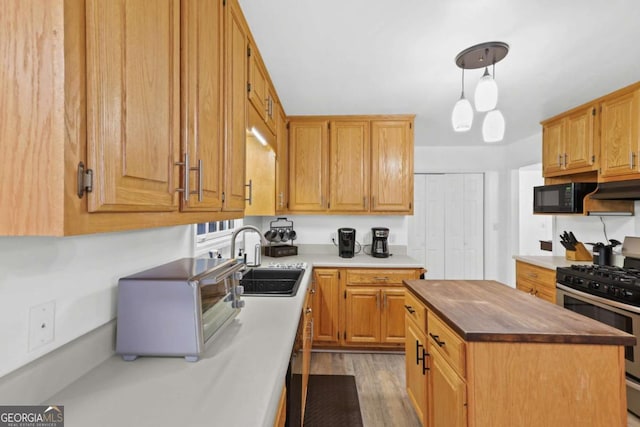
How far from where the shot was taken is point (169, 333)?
0.91 meters

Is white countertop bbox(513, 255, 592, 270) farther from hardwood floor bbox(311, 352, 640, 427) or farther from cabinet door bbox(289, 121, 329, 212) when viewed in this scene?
cabinet door bbox(289, 121, 329, 212)

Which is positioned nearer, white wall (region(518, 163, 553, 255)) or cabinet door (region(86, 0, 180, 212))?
cabinet door (region(86, 0, 180, 212))

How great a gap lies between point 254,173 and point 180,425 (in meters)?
2.27

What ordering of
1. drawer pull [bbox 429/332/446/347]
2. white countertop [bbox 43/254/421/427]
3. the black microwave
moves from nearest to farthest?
white countertop [bbox 43/254/421/427], drawer pull [bbox 429/332/446/347], the black microwave

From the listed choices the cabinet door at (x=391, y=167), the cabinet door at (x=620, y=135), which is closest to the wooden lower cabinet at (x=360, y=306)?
the cabinet door at (x=391, y=167)

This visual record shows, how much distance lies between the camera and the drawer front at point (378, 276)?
9.32 ft

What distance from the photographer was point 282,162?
3.00m

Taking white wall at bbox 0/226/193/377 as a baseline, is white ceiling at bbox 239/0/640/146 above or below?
above

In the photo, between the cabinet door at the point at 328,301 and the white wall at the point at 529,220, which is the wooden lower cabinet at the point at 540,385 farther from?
the white wall at the point at 529,220

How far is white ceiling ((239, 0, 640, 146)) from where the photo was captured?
4.90 ft

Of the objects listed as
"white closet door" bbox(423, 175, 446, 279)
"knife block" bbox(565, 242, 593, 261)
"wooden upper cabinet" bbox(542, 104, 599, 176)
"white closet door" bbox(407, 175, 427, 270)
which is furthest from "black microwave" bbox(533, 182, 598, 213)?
"white closet door" bbox(407, 175, 427, 270)

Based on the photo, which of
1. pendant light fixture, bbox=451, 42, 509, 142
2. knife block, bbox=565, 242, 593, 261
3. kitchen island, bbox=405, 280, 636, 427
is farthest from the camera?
knife block, bbox=565, 242, 593, 261

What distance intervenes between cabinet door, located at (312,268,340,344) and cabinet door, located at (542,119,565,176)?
262 cm

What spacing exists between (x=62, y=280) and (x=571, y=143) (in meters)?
4.00
